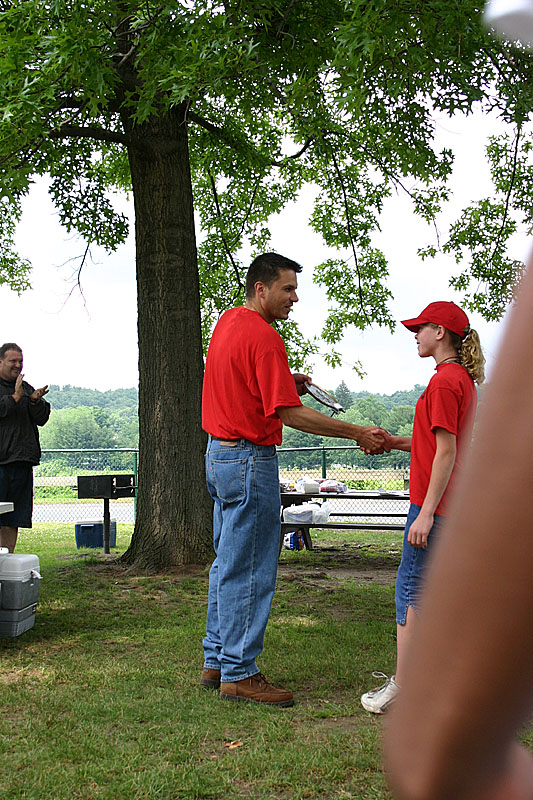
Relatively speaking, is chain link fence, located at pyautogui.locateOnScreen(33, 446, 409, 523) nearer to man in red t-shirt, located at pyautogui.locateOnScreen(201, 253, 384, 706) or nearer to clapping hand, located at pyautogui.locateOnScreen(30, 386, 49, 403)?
clapping hand, located at pyautogui.locateOnScreen(30, 386, 49, 403)

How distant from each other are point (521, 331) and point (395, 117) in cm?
1036

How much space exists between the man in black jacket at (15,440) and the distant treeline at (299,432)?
8.99ft

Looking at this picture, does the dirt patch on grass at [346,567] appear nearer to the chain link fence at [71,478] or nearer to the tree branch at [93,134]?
the tree branch at [93,134]

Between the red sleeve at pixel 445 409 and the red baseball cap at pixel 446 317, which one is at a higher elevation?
the red baseball cap at pixel 446 317

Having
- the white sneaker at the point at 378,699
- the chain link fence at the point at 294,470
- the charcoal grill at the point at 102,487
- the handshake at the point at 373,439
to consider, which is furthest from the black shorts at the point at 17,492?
the chain link fence at the point at 294,470

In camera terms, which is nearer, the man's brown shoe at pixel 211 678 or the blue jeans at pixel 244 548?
the blue jeans at pixel 244 548

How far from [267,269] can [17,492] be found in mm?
4102

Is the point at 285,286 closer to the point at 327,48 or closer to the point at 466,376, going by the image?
the point at 466,376

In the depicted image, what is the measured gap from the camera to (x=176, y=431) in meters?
9.52

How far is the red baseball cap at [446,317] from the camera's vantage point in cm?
419

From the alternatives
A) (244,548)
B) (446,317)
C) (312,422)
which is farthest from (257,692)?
(446,317)

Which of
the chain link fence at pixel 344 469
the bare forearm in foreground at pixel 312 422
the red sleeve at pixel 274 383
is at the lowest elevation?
the chain link fence at pixel 344 469

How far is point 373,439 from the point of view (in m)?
4.73

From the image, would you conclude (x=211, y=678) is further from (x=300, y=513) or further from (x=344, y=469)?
(x=344, y=469)
